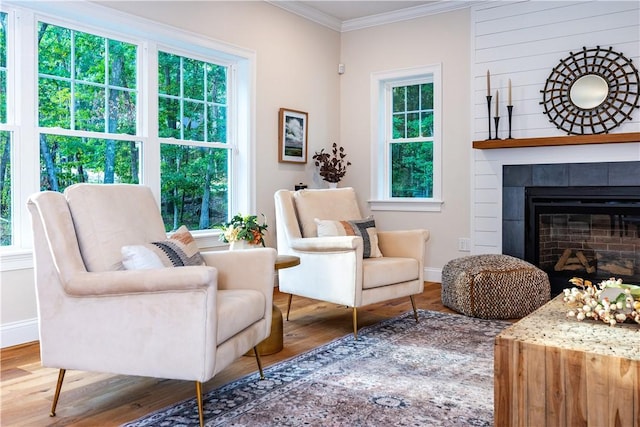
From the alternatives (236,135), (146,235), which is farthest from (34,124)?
(236,135)

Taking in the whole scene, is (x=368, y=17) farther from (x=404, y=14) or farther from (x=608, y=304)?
(x=608, y=304)

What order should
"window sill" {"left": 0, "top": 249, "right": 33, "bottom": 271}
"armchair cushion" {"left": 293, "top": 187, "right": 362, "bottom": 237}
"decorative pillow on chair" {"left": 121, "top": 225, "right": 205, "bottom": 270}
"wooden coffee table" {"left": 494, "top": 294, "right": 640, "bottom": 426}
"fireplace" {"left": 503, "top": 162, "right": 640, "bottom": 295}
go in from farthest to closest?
"fireplace" {"left": 503, "top": 162, "right": 640, "bottom": 295}
"armchair cushion" {"left": 293, "top": 187, "right": 362, "bottom": 237}
"window sill" {"left": 0, "top": 249, "right": 33, "bottom": 271}
"decorative pillow on chair" {"left": 121, "top": 225, "right": 205, "bottom": 270}
"wooden coffee table" {"left": 494, "top": 294, "right": 640, "bottom": 426}

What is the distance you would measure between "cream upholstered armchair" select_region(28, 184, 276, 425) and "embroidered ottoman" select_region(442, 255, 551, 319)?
6.49 ft

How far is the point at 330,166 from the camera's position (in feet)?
17.6

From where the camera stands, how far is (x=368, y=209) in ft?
18.6

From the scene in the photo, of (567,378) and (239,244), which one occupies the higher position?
(239,244)

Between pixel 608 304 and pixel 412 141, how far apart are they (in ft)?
11.9

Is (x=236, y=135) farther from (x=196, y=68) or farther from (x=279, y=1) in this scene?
(x=279, y=1)

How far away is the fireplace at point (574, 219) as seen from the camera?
4309mm

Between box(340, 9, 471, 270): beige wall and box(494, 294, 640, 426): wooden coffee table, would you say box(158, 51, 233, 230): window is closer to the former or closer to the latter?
box(340, 9, 471, 270): beige wall

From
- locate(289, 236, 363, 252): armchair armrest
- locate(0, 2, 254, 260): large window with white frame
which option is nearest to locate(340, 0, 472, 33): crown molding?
locate(0, 2, 254, 260): large window with white frame

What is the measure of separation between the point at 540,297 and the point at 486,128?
5.61 feet

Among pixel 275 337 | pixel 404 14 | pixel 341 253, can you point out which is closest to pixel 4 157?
pixel 275 337

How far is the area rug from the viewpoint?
2.13 m
